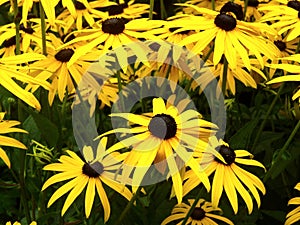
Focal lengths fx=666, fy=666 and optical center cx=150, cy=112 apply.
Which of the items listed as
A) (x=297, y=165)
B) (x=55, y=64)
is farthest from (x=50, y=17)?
(x=297, y=165)

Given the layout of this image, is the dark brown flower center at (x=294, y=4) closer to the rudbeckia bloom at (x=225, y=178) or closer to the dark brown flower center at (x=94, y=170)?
the rudbeckia bloom at (x=225, y=178)

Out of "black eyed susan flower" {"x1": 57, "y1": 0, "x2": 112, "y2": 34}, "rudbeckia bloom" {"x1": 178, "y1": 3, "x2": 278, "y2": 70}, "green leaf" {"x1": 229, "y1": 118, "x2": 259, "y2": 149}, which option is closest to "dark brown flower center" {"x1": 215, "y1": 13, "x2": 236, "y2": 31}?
"rudbeckia bloom" {"x1": 178, "y1": 3, "x2": 278, "y2": 70}

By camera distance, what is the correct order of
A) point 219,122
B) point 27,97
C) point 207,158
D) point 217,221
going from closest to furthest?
point 27,97 → point 207,158 → point 219,122 → point 217,221

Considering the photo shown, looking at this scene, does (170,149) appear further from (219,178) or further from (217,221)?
(217,221)

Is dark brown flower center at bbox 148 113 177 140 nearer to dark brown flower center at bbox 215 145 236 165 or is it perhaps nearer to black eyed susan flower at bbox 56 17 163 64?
dark brown flower center at bbox 215 145 236 165

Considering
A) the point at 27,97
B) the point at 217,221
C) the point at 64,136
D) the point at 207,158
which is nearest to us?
the point at 27,97

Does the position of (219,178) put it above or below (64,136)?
above

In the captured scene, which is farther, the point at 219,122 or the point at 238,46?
the point at 219,122
